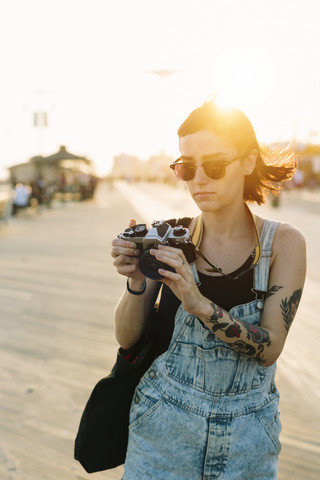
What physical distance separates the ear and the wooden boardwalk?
77.8 inches

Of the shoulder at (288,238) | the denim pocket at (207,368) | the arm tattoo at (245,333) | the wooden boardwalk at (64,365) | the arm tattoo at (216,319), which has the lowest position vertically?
the wooden boardwalk at (64,365)

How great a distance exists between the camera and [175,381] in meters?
1.50

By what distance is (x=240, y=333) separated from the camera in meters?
1.43

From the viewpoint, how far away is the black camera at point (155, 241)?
1417 mm

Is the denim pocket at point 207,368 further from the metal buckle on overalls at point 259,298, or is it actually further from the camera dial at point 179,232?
the camera dial at point 179,232

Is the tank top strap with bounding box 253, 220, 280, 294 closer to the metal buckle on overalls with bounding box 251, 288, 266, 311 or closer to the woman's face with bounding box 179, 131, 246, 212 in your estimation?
the metal buckle on overalls with bounding box 251, 288, 266, 311

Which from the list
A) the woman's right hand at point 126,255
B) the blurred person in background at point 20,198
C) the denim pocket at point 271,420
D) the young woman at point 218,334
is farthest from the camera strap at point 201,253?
→ the blurred person in background at point 20,198

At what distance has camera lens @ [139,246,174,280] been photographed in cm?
140

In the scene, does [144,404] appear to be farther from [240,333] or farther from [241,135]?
[241,135]

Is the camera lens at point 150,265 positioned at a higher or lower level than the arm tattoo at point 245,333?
higher

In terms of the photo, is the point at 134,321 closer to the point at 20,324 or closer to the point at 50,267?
the point at 20,324

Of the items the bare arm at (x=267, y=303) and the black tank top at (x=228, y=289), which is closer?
the bare arm at (x=267, y=303)

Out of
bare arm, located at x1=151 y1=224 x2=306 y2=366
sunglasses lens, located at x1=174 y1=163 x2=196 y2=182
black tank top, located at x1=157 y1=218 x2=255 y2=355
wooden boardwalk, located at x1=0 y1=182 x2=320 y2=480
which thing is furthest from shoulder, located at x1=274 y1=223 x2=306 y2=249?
wooden boardwalk, located at x1=0 y1=182 x2=320 y2=480

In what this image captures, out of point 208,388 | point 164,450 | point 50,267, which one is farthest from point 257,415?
point 50,267
